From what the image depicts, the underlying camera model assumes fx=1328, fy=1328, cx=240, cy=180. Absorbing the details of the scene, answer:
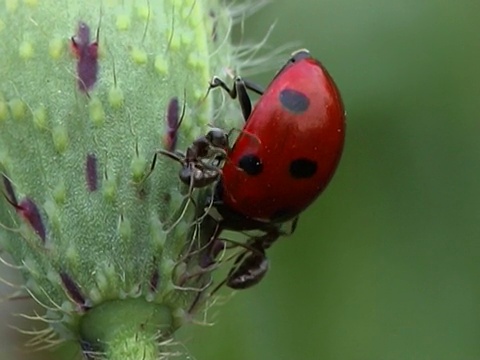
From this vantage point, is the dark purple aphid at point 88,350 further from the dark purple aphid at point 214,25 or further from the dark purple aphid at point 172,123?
the dark purple aphid at point 214,25

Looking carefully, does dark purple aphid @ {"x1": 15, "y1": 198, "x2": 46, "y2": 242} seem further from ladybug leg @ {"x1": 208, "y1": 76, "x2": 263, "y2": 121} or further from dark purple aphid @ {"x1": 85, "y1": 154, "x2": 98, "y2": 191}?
ladybug leg @ {"x1": 208, "y1": 76, "x2": 263, "y2": 121}

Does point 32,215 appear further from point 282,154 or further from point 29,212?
point 282,154

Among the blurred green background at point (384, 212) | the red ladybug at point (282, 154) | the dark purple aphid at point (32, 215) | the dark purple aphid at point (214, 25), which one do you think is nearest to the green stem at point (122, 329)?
the dark purple aphid at point (32, 215)

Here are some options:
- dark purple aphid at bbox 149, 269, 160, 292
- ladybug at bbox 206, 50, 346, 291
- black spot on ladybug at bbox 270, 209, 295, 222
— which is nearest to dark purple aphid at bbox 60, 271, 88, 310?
dark purple aphid at bbox 149, 269, 160, 292

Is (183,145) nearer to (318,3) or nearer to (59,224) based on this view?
(59,224)

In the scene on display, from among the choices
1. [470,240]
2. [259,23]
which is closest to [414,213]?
[470,240]

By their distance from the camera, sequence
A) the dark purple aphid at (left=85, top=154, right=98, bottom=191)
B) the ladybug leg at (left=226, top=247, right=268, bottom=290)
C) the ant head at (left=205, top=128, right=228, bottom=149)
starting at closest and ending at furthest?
the dark purple aphid at (left=85, top=154, right=98, bottom=191)
the ant head at (left=205, top=128, right=228, bottom=149)
the ladybug leg at (left=226, top=247, right=268, bottom=290)
